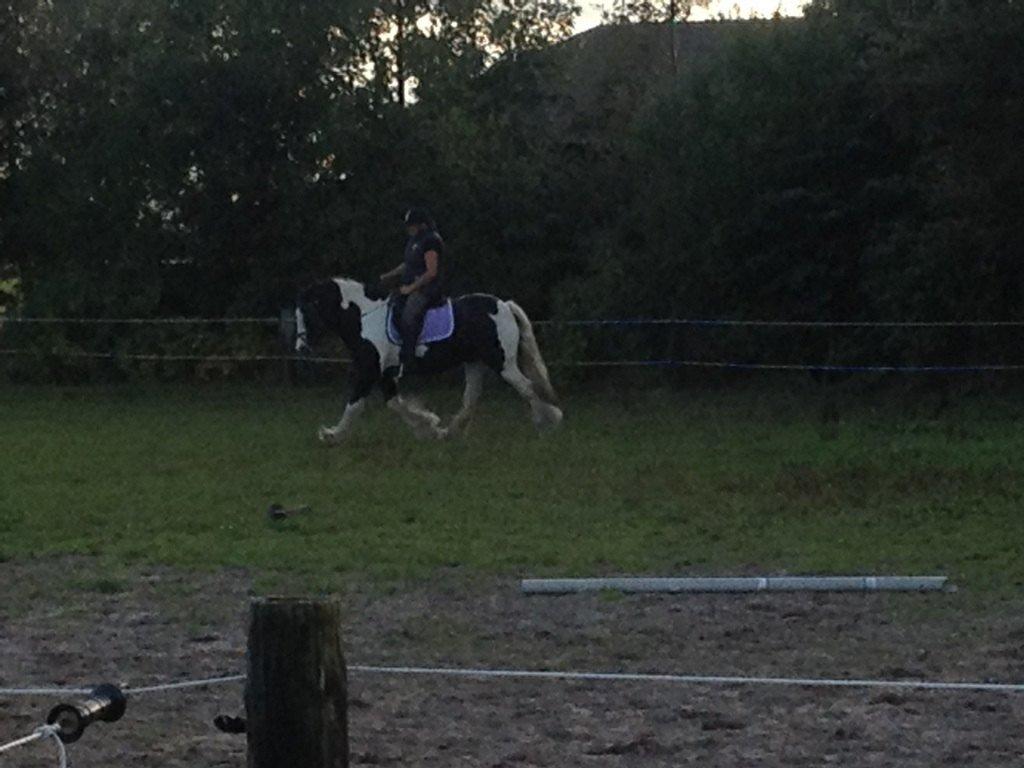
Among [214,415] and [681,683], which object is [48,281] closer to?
[214,415]

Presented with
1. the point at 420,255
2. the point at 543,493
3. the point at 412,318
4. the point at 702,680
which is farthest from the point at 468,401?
the point at 702,680

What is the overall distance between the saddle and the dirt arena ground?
688 centimetres

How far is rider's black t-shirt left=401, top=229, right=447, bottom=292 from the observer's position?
1598 cm

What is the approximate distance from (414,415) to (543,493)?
3.76m

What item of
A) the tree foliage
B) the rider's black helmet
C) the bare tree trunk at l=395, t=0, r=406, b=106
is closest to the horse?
the rider's black helmet

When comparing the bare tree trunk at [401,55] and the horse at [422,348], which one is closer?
the horse at [422,348]

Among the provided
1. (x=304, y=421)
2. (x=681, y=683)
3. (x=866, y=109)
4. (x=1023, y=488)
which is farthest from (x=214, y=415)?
(x=681, y=683)

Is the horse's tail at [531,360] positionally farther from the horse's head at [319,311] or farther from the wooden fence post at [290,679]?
the wooden fence post at [290,679]

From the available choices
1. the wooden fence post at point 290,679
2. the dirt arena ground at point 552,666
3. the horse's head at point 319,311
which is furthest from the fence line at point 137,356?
the wooden fence post at point 290,679

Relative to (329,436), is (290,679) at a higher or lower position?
higher

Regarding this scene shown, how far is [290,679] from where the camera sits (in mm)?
3410

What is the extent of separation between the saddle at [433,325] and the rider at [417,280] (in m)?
0.05

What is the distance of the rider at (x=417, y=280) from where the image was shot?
1599 centimetres

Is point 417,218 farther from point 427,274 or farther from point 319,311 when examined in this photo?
point 319,311
